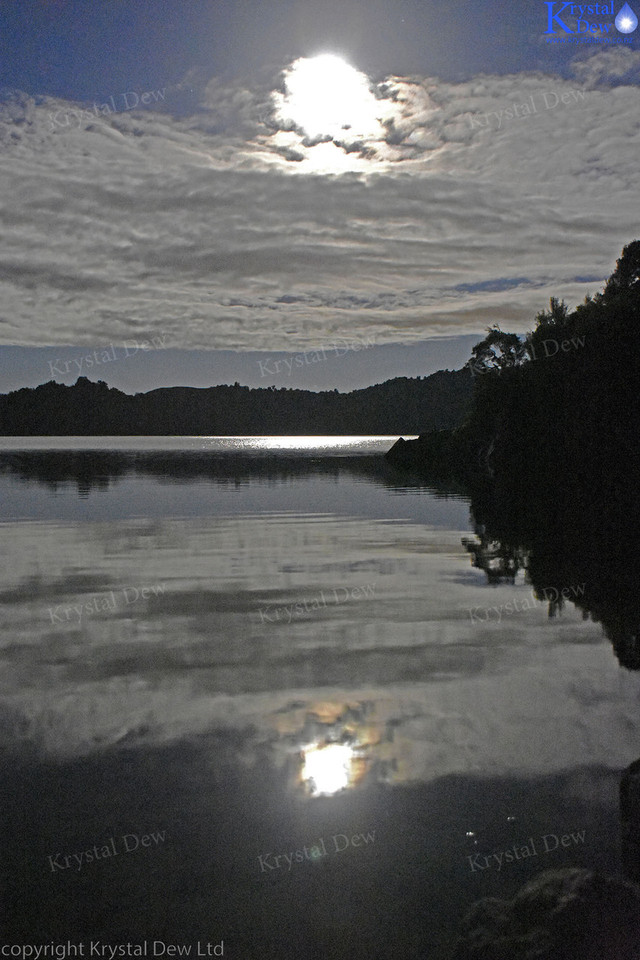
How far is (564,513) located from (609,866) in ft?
95.9

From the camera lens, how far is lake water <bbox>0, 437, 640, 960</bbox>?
6.28 m

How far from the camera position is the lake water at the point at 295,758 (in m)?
6.28

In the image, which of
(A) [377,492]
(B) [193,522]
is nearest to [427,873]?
(B) [193,522]

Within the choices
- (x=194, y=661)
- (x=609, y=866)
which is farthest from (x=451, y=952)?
(x=194, y=661)

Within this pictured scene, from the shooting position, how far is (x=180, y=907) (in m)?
6.21

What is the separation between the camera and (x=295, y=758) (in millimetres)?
8562

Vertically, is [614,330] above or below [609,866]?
above

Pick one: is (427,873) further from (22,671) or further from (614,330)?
(614,330)

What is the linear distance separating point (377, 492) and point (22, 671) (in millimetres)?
38258

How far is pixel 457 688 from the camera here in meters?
10.9

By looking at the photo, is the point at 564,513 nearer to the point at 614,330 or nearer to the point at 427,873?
the point at 614,330

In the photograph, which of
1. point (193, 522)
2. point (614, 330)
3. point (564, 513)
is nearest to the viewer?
point (193, 522)

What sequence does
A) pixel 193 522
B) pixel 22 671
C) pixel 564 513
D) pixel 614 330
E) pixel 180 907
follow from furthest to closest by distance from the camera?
pixel 614 330 < pixel 564 513 < pixel 193 522 < pixel 22 671 < pixel 180 907

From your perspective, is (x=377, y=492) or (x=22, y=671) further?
(x=377, y=492)
